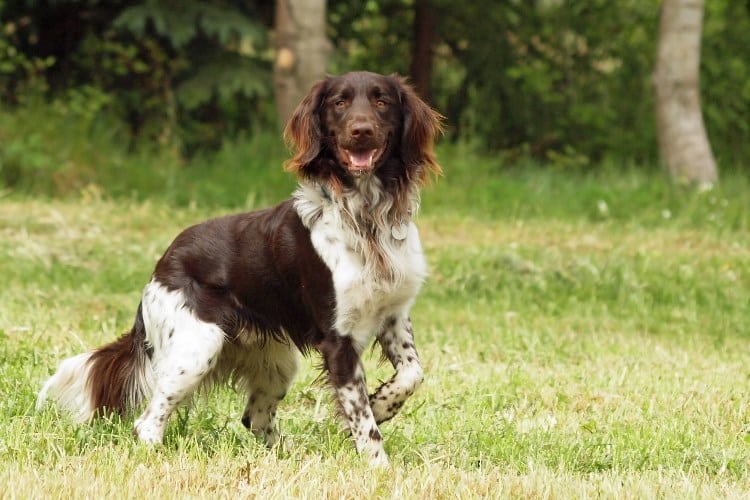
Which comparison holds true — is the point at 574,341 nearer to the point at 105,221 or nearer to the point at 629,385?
the point at 629,385

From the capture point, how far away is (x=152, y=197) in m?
13.1

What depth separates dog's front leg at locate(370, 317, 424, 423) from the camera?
5.09 metres

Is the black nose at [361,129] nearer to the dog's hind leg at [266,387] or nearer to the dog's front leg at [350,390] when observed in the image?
the dog's front leg at [350,390]

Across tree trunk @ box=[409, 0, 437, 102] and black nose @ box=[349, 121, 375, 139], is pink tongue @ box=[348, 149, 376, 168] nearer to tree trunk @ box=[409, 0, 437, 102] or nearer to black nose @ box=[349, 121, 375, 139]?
black nose @ box=[349, 121, 375, 139]

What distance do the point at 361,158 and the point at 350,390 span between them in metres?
0.91

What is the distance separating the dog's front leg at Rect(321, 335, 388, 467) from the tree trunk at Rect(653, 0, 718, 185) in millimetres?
9288

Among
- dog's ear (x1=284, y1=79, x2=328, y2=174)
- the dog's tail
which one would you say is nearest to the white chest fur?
dog's ear (x1=284, y1=79, x2=328, y2=174)

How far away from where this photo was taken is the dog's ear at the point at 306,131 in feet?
17.0

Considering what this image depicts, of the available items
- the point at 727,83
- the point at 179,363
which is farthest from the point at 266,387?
the point at 727,83

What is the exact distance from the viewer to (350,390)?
4.99 metres

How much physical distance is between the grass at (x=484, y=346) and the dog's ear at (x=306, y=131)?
1.13 m

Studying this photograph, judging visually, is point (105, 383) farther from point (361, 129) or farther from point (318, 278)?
point (361, 129)

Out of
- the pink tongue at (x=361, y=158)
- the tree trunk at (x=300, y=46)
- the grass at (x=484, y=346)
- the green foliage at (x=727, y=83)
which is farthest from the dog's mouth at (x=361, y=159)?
the green foliage at (x=727, y=83)

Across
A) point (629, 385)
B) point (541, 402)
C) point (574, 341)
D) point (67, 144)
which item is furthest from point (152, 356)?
point (67, 144)
